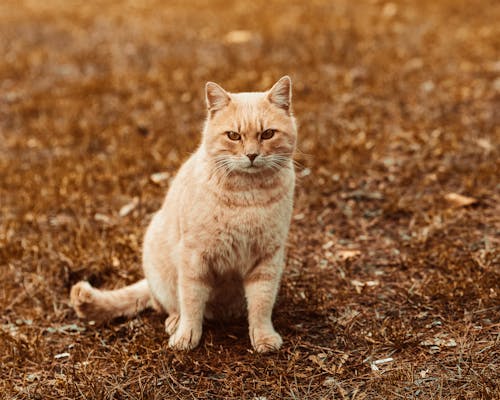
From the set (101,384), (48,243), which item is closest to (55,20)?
(48,243)

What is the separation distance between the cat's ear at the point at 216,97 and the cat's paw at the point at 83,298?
4.33 feet

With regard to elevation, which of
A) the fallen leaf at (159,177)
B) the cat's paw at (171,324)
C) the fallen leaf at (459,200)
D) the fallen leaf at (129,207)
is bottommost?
the fallen leaf at (129,207)

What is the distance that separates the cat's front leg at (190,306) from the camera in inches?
137

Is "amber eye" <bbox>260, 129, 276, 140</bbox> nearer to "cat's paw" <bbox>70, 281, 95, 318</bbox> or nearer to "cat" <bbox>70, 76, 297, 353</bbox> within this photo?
"cat" <bbox>70, 76, 297, 353</bbox>

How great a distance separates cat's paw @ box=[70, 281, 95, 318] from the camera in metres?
3.82

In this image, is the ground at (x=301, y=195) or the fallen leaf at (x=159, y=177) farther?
the fallen leaf at (x=159, y=177)

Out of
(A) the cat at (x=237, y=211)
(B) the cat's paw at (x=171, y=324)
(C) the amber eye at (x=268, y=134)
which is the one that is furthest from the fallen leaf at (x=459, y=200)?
(B) the cat's paw at (x=171, y=324)

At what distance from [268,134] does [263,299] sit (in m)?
0.89

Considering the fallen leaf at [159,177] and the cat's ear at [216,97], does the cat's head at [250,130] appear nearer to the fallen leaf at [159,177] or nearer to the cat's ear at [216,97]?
the cat's ear at [216,97]

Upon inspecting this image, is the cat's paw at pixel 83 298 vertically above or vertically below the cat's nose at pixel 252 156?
below

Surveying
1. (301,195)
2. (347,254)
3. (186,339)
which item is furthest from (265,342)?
(301,195)

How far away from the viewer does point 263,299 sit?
3496 millimetres

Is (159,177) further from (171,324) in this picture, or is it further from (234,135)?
(234,135)

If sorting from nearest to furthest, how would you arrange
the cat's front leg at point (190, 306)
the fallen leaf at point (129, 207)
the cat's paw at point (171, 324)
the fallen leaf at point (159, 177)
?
the cat's front leg at point (190, 306), the cat's paw at point (171, 324), the fallen leaf at point (129, 207), the fallen leaf at point (159, 177)
